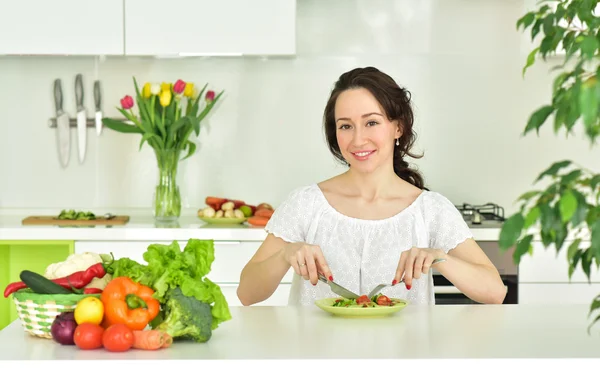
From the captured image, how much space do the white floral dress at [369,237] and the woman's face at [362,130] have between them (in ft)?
0.59

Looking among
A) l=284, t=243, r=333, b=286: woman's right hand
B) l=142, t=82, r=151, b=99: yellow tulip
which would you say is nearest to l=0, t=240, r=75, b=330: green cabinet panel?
l=142, t=82, r=151, b=99: yellow tulip

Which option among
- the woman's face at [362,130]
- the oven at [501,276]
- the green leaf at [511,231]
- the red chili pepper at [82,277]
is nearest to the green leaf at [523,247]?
the green leaf at [511,231]

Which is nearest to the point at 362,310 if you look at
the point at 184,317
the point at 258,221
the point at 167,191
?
the point at 184,317

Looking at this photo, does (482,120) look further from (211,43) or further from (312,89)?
(211,43)

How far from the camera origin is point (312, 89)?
4.41m

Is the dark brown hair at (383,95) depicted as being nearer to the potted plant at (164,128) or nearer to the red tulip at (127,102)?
the potted plant at (164,128)

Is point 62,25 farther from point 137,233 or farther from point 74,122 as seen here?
point 137,233

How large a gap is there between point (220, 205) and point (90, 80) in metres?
0.93

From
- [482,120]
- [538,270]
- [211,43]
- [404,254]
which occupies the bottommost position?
[538,270]

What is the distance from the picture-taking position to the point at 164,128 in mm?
4129

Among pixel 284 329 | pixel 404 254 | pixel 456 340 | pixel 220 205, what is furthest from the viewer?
pixel 220 205

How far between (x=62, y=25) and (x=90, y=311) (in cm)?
256

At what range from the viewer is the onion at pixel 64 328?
1703mm
